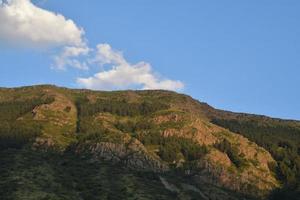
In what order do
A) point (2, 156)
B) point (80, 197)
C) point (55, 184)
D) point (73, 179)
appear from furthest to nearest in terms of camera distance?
point (2, 156), point (73, 179), point (55, 184), point (80, 197)

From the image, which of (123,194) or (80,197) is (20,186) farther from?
(123,194)

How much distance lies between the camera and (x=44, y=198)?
112500 millimetres

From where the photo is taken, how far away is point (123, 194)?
420ft

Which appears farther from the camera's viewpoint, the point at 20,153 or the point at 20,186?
the point at 20,153

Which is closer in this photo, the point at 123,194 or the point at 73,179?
the point at 123,194

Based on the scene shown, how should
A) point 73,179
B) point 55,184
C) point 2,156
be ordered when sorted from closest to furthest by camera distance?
1. point 55,184
2. point 73,179
3. point 2,156

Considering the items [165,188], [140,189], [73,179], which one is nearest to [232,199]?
[165,188]

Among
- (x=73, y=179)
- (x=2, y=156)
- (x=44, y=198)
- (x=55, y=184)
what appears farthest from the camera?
(x=2, y=156)

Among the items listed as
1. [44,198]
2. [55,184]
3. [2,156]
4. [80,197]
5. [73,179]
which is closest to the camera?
[44,198]

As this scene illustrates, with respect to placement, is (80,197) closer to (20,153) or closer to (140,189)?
(140,189)

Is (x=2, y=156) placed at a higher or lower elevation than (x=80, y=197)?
higher

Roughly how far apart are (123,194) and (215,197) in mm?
37837

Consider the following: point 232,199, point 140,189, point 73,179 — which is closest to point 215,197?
point 232,199

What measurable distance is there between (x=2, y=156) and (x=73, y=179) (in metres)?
27.5
